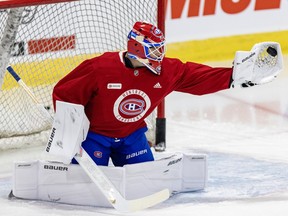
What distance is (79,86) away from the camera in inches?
143

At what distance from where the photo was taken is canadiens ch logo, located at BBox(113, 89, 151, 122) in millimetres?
3680

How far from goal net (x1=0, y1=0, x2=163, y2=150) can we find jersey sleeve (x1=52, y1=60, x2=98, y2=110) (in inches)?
33.3

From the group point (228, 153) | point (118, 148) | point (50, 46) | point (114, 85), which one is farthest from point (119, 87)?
point (50, 46)

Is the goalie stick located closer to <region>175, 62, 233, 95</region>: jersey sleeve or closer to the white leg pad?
the white leg pad

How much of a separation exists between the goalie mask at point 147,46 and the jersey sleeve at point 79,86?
0.15 metres

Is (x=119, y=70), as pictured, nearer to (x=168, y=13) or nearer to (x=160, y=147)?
(x=160, y=147)

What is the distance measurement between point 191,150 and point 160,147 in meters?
0.14

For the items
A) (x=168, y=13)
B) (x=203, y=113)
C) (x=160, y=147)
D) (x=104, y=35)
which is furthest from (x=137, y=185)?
(x=168, y=13)

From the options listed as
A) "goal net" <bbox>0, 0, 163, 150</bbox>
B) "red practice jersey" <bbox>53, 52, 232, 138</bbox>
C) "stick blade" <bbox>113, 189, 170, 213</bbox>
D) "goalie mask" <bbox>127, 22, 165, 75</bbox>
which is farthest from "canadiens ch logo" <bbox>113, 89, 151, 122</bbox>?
"goal net" <bbox>0, 0, 163, 150</bbox>

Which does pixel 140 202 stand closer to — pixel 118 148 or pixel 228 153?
pixel 118 148

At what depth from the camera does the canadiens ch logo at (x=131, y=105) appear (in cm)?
368

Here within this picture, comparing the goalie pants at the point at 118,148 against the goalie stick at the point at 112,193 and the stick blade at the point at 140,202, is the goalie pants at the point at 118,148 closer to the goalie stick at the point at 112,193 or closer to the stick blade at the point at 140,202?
the goalie stick at the point at 112,193

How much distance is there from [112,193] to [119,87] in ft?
1.21

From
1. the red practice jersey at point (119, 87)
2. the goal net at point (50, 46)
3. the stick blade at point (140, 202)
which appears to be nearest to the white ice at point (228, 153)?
the stick blade at point (140, 202)
